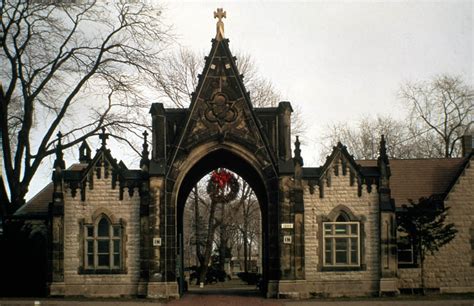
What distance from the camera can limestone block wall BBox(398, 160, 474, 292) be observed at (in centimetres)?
3147

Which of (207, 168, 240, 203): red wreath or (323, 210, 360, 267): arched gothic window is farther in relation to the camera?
(207, 168, 240, 203): red wreath

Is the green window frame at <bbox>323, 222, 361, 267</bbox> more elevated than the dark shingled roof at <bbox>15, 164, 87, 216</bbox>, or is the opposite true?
the dark shingled roof at <bbox>15, 164, 87, 216</bbox>

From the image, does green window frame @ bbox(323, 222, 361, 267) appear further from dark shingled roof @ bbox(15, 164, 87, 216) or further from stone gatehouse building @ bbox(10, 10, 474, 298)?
dark shingled roof @ bbox(15, 164, 87, 216)

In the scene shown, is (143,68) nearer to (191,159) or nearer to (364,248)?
(191,159)

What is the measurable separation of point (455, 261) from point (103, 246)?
A: 14.6 m

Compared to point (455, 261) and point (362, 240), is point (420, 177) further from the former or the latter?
point (362, 240)

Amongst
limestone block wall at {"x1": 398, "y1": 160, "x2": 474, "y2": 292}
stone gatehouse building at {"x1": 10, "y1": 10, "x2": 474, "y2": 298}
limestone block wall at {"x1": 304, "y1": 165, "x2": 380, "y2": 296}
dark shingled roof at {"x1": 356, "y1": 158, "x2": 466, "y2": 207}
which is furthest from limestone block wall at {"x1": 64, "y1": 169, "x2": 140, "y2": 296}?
dark shingled roof at {"x1": 356, "y1": 158, "x2": 466, "y2": 207}

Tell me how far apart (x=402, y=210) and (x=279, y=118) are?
6522 mm

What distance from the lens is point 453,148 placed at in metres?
59.1

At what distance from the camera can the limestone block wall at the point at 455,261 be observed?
31.5 meters

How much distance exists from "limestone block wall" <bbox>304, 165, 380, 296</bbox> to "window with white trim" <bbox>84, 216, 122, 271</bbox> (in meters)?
7.36

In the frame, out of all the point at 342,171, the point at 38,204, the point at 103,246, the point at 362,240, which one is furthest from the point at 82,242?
the point at 362,240

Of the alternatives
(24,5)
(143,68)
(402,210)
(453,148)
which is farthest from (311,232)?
(453,148)

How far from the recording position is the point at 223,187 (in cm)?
3928
